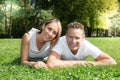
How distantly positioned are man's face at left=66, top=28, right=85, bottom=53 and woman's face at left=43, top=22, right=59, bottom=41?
304mm

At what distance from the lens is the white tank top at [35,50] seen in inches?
352

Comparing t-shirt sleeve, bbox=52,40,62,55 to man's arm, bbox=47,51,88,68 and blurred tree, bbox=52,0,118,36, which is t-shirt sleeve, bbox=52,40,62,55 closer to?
man's arm, bbox=47,51,88,68

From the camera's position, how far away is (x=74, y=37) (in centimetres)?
805

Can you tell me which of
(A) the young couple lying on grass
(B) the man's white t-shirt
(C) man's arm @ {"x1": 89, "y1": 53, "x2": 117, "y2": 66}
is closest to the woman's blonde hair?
(A) the young couple lying on grass

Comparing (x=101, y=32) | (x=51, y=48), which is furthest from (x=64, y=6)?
(x=51, y=48)

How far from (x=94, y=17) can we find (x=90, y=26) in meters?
1.46

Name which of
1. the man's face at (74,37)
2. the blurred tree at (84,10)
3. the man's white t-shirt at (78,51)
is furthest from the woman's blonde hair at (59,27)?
the blurred tree at (84,10)

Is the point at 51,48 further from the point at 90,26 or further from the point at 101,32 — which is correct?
the point at 101,32

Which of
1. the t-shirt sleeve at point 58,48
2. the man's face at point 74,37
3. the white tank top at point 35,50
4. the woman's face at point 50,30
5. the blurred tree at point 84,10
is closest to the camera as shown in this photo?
the man's face at point 74,37

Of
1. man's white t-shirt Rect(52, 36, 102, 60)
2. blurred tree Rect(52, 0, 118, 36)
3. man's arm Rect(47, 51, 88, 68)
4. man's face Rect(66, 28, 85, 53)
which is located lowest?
blurred tree Rect(52, 0, 118, 36)

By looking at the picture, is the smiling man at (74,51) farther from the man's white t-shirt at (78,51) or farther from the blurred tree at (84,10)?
the blurred tree at (84,10)

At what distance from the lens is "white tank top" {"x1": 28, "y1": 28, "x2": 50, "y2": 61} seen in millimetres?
8946

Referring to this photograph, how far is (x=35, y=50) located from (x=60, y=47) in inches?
36.2

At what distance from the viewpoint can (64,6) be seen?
53.8m
